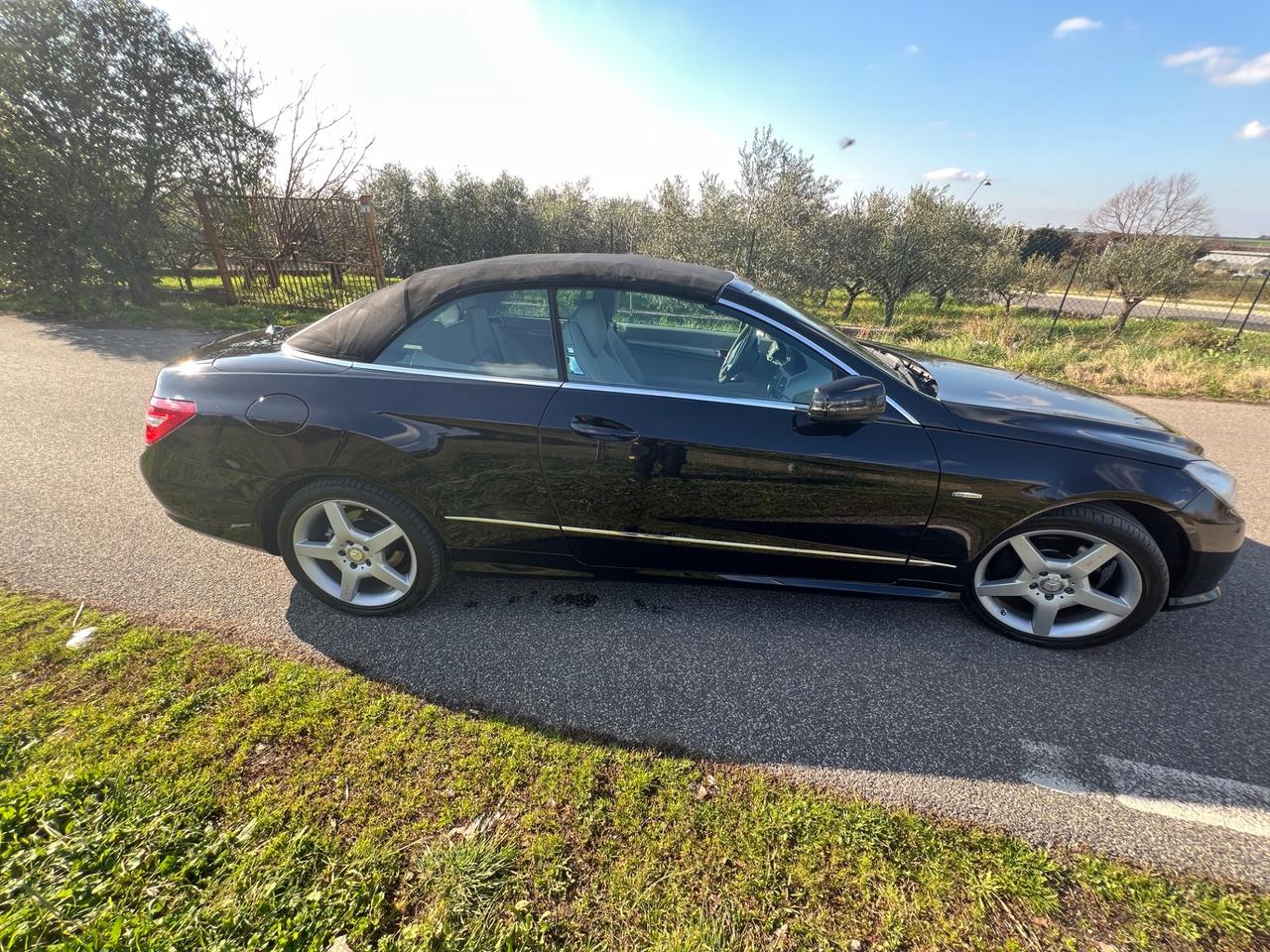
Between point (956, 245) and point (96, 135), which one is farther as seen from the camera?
point (956, 245)

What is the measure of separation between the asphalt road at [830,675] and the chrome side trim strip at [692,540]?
16.3 inches

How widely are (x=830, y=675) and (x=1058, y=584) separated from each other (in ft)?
3.69

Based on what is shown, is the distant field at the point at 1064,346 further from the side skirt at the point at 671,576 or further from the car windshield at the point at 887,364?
the side skirt at the point at 671,576

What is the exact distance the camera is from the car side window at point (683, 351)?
240cm

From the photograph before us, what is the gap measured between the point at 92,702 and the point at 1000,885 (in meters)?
3.10

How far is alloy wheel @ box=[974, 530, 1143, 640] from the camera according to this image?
2.42m

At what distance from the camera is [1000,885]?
1592mm

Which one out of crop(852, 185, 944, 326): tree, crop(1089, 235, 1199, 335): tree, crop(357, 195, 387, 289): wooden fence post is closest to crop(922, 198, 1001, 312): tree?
crop(852, 185, 944, 326): tree

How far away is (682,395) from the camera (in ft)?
7.67

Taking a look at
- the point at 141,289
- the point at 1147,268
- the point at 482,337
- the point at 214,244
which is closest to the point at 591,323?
the point at 482,337

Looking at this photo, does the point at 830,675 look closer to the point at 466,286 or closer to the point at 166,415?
the point at 466,286

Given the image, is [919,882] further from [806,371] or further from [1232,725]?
[806,371]

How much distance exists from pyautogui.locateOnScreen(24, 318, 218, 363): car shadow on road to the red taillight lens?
19.2 ft

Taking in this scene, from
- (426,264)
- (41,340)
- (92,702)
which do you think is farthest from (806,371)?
(426,264)
